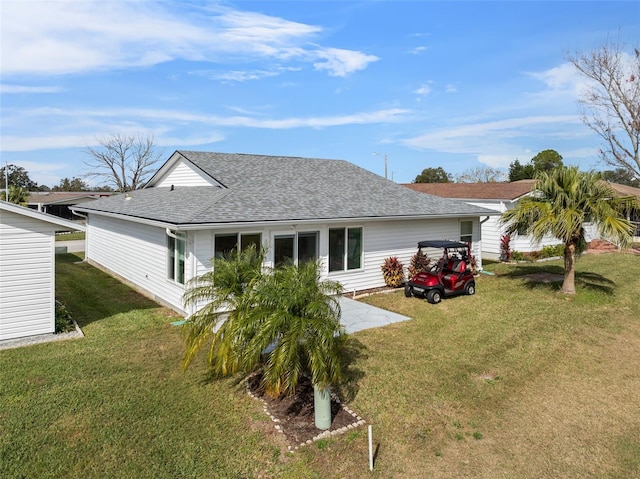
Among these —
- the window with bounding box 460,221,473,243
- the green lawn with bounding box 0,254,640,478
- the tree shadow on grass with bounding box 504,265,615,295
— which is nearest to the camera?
the green lawn with bounding box 0,254,640,478

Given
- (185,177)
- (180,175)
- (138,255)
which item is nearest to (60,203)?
(180,175)

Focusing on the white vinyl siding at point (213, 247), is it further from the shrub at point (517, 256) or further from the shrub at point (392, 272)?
the shrub at point (517, 256)

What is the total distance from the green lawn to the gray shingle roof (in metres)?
3.39

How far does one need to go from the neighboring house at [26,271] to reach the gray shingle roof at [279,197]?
2.60 meters

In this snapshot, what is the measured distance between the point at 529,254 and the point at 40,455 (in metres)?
21.9

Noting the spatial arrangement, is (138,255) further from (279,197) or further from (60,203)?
(60,203)

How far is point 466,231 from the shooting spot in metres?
16.7

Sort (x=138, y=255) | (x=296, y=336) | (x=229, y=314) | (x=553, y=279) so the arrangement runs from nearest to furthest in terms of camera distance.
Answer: (x=296, y=336) → (x=229, y=314) → (x=138, y=255) → (x=553, y=279)

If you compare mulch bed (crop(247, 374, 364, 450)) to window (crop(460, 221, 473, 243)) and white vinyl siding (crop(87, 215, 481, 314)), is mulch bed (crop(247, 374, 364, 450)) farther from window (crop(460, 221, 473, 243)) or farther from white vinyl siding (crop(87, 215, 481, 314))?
window (crop(460, 221, 473, 243))

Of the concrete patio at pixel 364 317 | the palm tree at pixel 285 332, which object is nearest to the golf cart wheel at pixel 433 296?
the concrete patio at pixel 364 317

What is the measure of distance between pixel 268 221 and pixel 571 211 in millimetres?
9175

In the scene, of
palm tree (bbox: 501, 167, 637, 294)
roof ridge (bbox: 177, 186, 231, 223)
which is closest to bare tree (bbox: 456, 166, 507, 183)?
palm tree (bbox: 501, 167, 637, 294)

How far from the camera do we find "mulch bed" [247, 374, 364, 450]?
546cm

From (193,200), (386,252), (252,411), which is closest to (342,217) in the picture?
(386,252)
